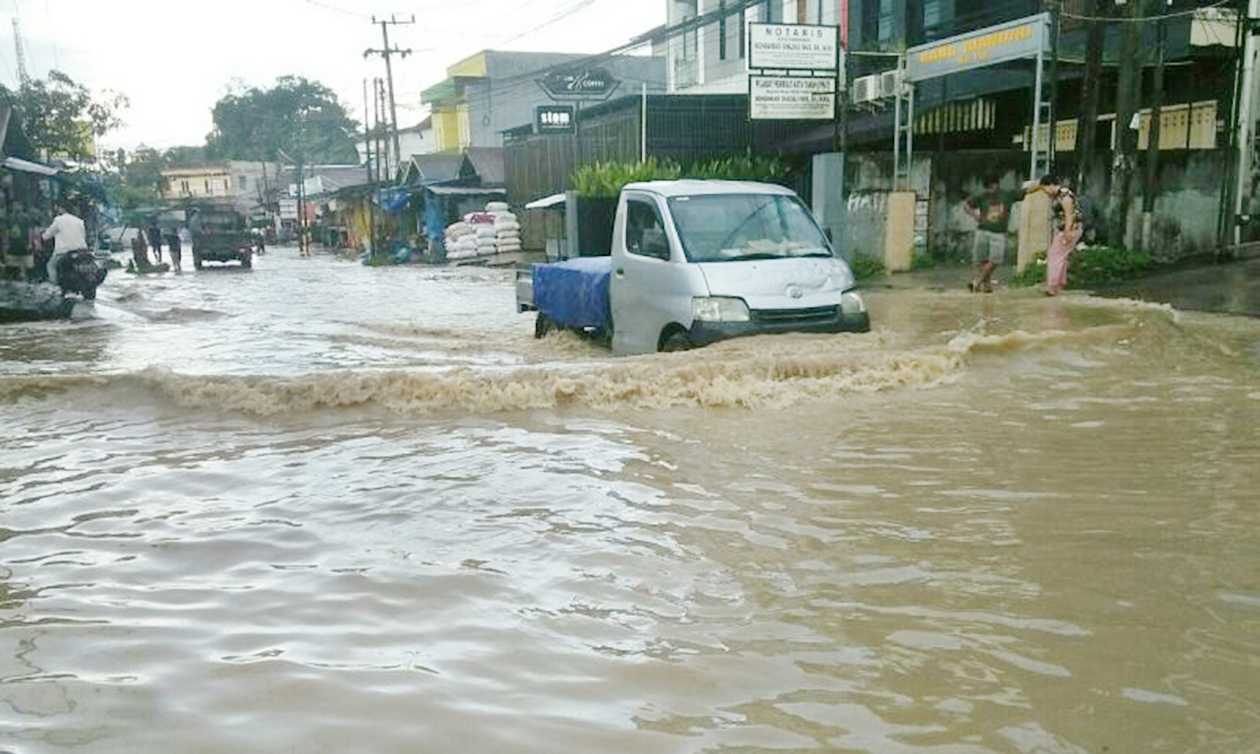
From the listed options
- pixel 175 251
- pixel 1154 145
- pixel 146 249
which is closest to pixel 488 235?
pixel 146 249

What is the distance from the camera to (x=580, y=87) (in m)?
33.3

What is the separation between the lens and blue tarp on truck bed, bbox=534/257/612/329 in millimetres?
9430

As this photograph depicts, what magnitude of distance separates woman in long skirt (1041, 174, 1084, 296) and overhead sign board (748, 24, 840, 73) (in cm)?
605

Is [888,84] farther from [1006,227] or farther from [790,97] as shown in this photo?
[1006,227]

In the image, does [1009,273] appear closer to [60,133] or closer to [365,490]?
[365,490]

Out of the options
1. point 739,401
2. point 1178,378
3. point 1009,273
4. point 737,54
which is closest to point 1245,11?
point 1009,273

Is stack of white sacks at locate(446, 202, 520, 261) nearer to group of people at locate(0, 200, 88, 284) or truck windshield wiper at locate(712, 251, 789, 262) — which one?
group of people at locate(0, 200, 88, 284)

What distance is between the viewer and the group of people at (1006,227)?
38.2ft

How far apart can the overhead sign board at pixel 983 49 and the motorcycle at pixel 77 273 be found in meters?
13.1

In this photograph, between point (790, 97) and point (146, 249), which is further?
point (146, 249)

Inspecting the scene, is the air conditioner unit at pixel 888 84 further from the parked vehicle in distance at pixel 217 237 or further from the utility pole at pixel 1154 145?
the parked vehicle in distance at pixel 217 237

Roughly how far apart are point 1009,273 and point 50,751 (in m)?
14.5

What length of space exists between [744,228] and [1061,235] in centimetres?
503

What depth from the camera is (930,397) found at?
6902mm
